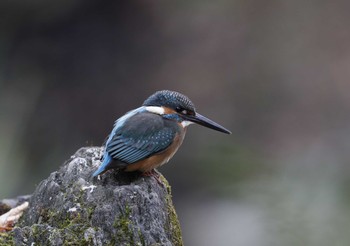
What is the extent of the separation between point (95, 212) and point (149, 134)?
3.47 feet

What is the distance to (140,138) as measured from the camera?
4566 millimetres

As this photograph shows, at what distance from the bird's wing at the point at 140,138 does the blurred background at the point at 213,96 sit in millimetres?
2656

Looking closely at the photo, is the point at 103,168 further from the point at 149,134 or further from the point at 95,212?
the point at 149,134

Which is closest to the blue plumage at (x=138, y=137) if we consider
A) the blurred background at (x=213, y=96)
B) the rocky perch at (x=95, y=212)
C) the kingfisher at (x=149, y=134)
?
the kingfisher at (x=149, y=134)

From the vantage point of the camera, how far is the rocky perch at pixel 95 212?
3.46 m

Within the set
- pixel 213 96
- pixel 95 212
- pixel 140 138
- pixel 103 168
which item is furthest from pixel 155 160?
pixel 213 96


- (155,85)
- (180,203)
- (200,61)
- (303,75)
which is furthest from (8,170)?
(303,75)

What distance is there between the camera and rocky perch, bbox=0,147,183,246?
136 inches

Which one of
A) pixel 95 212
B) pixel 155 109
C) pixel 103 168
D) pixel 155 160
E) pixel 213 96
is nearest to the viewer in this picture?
pixel 95 212

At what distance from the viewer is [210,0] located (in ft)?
40.5

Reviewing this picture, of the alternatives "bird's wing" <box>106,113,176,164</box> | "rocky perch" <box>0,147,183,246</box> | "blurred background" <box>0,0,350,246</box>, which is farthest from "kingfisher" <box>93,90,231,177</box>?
"blurred background" <box>0,0,350,246</box>

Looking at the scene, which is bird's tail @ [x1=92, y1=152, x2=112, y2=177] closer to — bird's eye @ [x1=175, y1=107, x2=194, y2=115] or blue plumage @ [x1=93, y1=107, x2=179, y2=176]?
blue plumage @ [x1=93, y1=107, x2=179, y2=176]

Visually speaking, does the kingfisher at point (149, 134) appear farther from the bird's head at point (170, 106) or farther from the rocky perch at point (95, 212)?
the rocky perch at point (95, 212)

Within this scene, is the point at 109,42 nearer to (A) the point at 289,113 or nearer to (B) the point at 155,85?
(B) the point at 155,85
